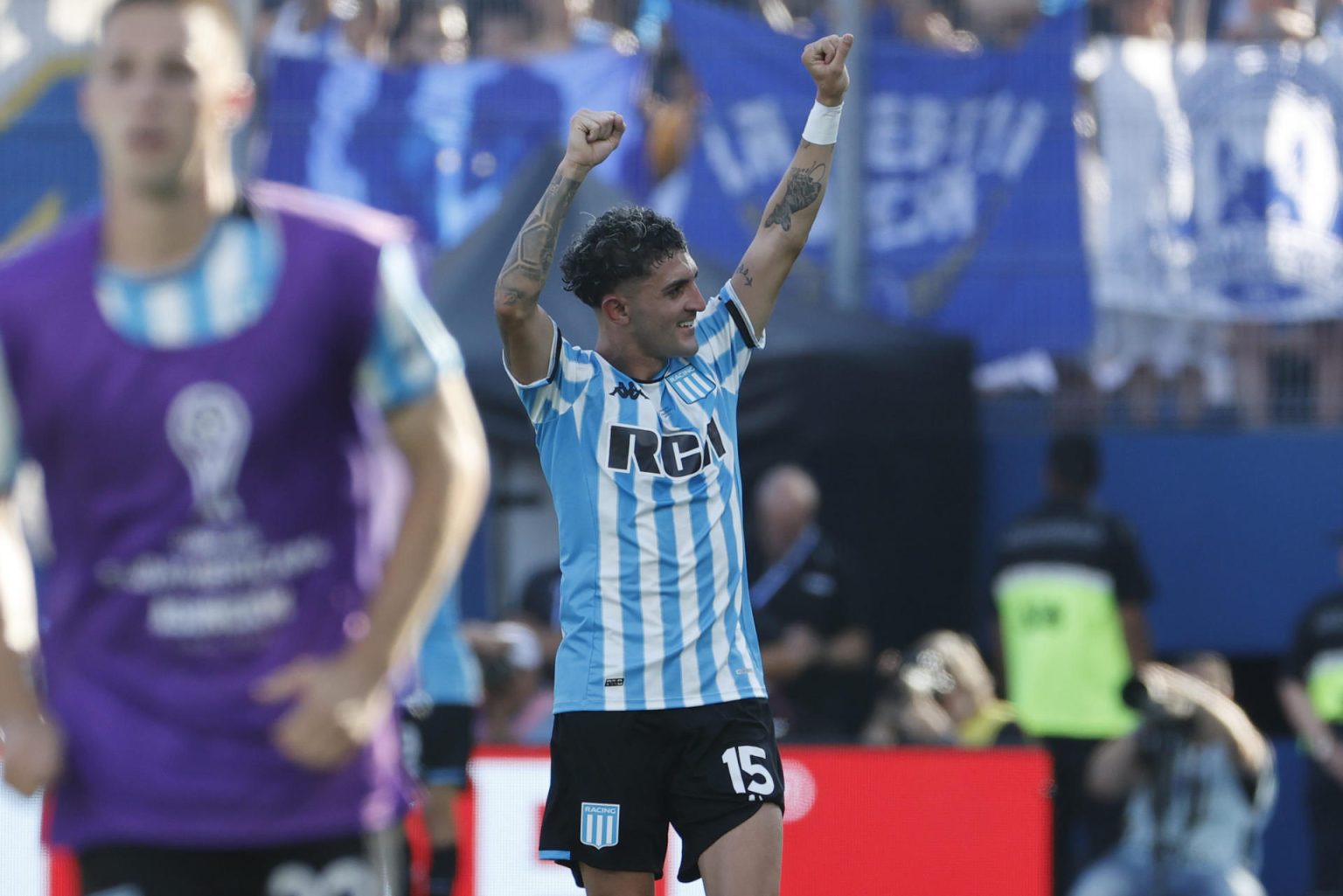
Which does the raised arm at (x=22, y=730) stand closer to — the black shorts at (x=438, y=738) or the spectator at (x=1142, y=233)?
the black shorts at (x=438, y=738)

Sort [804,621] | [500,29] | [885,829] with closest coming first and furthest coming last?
[885,829] < [804,621] < [500,29]

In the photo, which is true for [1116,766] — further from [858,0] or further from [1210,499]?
[858,0]

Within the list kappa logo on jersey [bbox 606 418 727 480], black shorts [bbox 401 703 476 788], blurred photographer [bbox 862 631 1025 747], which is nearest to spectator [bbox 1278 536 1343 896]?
blurred photographer [bbox 862 631 1025 747]

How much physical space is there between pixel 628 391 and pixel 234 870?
231 cm

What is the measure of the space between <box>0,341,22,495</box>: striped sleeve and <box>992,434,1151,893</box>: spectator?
646cm

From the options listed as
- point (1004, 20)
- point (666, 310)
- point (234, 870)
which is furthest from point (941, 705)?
point (234, 870)

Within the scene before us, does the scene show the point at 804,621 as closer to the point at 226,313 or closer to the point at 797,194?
the point at 797,194

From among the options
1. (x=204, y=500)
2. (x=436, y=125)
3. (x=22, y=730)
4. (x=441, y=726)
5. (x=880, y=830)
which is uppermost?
(x=436, y=125)

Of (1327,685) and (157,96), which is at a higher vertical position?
(157,96)

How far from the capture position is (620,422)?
17.0 ft

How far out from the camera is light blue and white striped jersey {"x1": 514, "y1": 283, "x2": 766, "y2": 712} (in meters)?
5.09

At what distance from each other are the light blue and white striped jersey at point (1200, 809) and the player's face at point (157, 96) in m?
5.87

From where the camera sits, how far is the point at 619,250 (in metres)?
5.33

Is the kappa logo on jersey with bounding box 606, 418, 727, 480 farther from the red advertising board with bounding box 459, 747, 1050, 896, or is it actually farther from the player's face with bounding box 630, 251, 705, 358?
the red advertising board with bounding box 459, 747, 1050, 896
